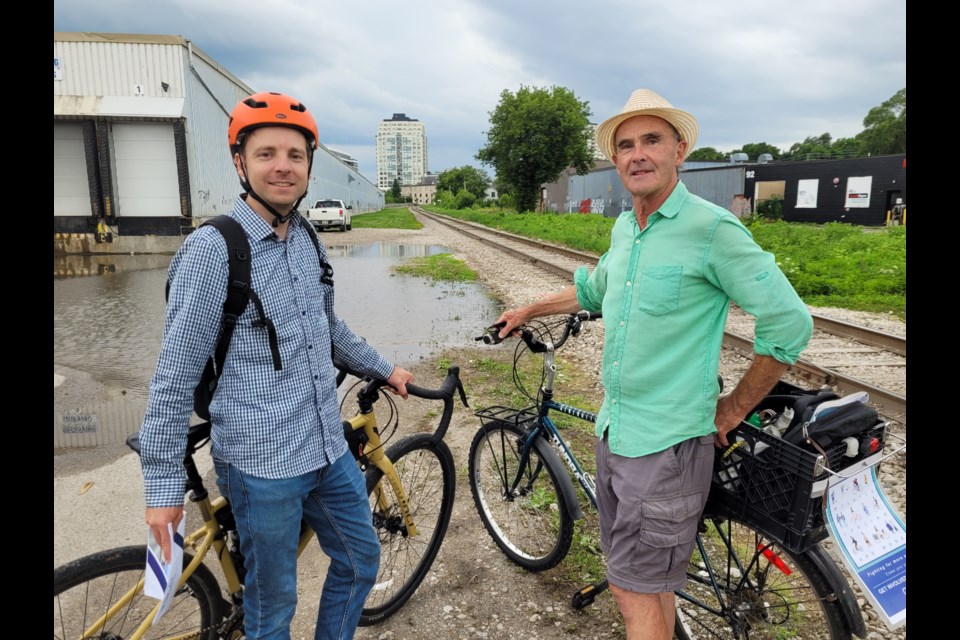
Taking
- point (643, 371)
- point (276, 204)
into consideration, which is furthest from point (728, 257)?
point (276, 204)

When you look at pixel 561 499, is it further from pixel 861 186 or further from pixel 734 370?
pixel 861 186

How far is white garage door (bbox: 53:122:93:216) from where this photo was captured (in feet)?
72.4

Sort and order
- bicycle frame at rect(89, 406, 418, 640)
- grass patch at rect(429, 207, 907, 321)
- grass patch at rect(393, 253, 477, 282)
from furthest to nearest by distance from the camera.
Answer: grass patch at rect(393, 253, 477, 282)
grass patch at rect(429, 207, 907, 321)
bicycle frame at rect(89, 406, 418, 640)

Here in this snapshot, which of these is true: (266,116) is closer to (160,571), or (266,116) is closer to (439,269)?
(160,571)

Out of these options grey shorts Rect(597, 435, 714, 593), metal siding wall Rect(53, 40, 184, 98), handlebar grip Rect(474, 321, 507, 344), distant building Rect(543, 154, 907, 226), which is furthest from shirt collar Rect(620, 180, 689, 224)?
distant building Rect(543, 154, 907, 226)

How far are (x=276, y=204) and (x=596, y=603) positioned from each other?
101 inches

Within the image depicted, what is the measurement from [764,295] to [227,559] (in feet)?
7.12

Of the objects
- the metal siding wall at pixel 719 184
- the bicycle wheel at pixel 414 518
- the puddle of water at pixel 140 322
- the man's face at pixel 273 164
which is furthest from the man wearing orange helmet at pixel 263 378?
the metal siding wall at pixel 719 184

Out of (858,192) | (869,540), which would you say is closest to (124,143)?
(869,540)

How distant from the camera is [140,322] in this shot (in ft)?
32.5

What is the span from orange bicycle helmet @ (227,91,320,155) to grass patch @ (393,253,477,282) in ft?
43.6

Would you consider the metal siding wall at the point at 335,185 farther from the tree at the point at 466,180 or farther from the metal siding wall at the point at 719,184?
the tree at the point at 466,180

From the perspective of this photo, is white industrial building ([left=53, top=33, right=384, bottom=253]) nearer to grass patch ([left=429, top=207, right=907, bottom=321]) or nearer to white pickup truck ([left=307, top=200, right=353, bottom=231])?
white pickup truck ([left=307, top=200, right=353, bottom=231])
